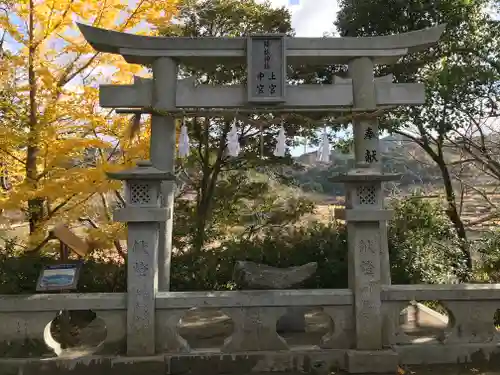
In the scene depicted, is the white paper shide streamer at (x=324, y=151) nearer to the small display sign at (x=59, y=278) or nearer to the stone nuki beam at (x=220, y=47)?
the stone nuki beam at (x=220, y=47)

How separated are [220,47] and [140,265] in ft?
11.1

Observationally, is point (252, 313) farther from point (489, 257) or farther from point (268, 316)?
point (489, 257)

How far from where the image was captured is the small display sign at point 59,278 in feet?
19.2

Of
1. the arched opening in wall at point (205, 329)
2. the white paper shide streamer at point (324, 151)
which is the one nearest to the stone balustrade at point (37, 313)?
the arched opening in wall at point (205, 329)

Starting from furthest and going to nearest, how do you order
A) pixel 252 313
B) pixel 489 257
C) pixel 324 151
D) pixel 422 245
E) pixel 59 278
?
1. pixel 489 257
2. pixel 422 245
3. pixel 324 151
4. pixel 59 278
5. pixel 252 313

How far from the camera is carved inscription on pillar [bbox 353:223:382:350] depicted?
18.9 ft

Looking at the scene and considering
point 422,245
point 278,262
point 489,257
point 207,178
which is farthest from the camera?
point 207,178

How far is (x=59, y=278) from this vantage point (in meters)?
5.93

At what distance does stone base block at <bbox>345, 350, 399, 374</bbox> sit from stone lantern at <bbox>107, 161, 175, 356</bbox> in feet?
8.64

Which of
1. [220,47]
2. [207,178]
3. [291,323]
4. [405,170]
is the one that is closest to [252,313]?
[291,323]

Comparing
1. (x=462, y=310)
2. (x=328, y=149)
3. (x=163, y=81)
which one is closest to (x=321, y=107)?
(x=328, y=149)

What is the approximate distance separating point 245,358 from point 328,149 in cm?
345

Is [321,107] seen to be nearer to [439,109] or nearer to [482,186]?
[439,109]

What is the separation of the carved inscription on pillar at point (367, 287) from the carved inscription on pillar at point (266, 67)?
2.31 metres
